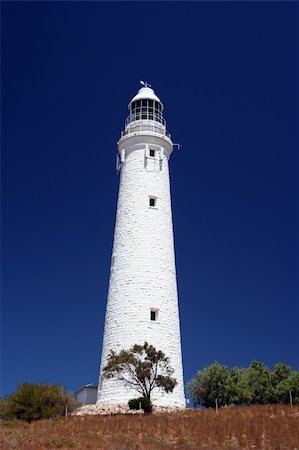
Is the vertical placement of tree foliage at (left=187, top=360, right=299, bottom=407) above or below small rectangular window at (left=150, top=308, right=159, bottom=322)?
below

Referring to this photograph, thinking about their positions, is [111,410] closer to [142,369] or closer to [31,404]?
[142,369]

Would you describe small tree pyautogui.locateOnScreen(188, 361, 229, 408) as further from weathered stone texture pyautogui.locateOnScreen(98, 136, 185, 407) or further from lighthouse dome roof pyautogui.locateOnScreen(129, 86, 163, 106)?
lighthouse dome roof pyautogui.locateOnScreen(129, 86, 163, 106)

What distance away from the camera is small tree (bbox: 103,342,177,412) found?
29741mm

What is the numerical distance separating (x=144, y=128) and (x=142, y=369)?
656 inches

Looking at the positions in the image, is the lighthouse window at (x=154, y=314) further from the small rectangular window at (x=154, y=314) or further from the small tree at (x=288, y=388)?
the small tree at (x=288, y=388)

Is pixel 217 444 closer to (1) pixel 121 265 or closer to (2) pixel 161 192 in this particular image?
(1) pixel 121 265

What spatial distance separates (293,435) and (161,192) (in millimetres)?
20009

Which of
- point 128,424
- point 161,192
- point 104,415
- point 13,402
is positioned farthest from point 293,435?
point 161,192

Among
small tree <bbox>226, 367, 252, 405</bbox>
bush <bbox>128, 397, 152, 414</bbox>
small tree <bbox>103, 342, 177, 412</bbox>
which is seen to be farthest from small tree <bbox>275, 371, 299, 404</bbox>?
bush <bbox>128, 397, 152, 414</bbox>

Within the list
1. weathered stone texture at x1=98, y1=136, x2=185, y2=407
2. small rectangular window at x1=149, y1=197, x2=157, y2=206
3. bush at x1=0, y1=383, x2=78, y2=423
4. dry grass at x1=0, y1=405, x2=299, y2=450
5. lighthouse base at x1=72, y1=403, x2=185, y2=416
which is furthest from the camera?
small rectangular window at x1=149, y1=197, x2=157, y2=206

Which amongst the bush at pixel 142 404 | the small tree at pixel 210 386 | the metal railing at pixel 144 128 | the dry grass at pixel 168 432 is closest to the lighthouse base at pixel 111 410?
the bush at pixel 142 404

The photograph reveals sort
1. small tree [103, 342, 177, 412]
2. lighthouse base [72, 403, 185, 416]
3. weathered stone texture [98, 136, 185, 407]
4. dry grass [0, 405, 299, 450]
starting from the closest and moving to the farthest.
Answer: dry grass [0, 405, 299, 450] → small tree [103, 342, 177, 412] → lighthouse base [72, 403, 185, 416] → weathered stone texture [98, 136, 185, 407]

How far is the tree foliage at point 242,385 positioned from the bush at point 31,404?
14.0 meters

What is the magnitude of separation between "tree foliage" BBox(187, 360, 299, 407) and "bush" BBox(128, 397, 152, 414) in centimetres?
1181
